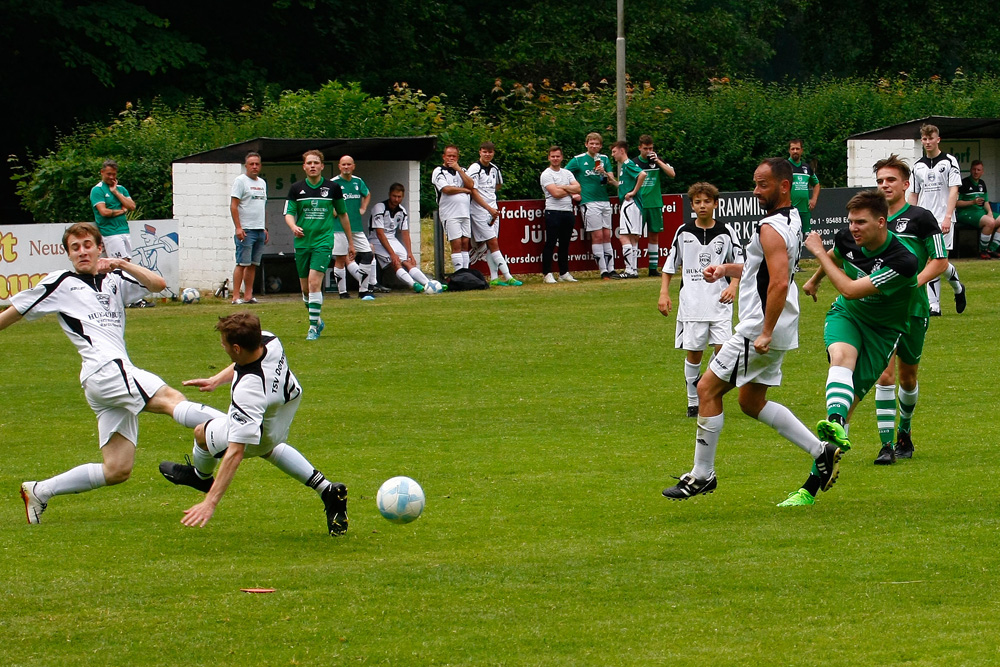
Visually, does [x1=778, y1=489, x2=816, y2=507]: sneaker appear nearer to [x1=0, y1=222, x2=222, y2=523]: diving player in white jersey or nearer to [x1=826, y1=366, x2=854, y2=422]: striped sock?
[x1=826, y1=366, x2=854, y2=422]: striped sock

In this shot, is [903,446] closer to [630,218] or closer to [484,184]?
[484,184]

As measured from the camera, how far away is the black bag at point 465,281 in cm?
2341

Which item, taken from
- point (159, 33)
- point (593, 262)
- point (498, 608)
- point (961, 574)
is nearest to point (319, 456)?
point (498, 608)

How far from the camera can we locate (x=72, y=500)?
933cm

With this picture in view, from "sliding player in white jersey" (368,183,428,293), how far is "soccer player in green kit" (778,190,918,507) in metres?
15.0

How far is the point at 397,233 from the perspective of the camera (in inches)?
927

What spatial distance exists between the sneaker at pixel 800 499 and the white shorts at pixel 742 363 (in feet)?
2.16

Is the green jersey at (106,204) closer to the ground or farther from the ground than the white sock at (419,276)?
farther from the ground

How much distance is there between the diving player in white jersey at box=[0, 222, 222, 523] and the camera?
27.2ft

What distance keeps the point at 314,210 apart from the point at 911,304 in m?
9.96

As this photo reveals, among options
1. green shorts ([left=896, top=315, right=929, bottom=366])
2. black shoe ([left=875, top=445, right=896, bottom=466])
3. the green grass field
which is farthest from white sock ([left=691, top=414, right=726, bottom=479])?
black shoe ([left=875, top=445, right=896, bottom=466])

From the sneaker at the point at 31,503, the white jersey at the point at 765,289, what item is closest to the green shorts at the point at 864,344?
the white jersey at the point at 765,289

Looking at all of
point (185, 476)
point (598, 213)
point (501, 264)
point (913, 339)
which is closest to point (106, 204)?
point (501, 264)

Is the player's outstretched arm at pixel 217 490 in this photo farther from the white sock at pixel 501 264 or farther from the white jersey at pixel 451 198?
the white sock at pixel 501 264
